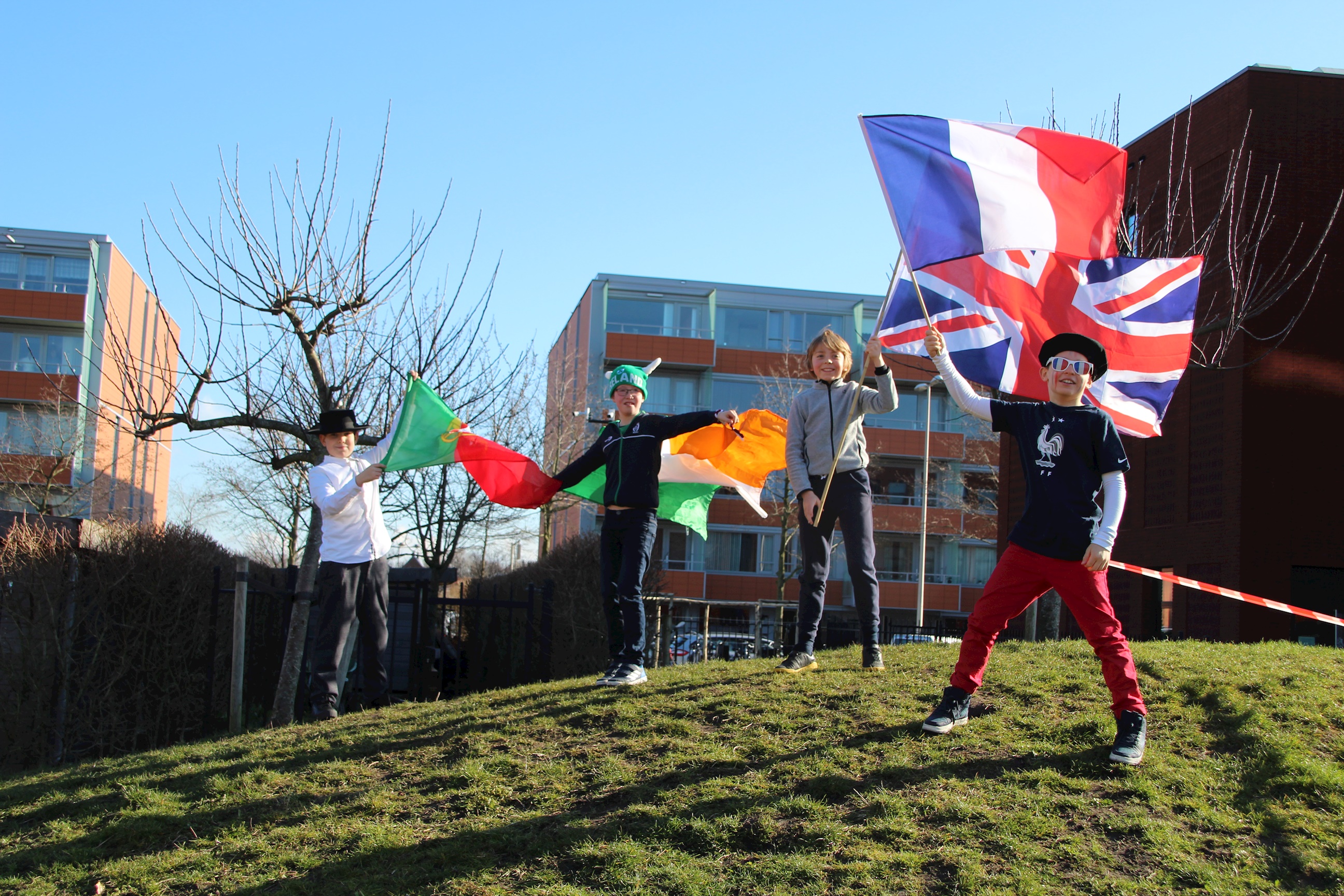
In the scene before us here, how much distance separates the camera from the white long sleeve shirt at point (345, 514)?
7.53 meters

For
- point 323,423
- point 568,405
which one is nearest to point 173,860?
point 323,423

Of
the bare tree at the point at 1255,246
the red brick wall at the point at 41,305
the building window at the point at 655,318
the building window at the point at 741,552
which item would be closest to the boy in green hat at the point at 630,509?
the bare tree at the point at 1255,246

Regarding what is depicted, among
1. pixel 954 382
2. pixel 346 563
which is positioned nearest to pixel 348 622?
pixel 346 563

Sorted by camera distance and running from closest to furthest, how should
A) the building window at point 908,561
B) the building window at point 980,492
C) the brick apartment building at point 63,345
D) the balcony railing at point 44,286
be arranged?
the brick apartment building at point 63,345 < the building window at point 980,492 < the balcony railing at point 44,286 < the building window at point 908,561

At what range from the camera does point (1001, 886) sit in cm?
420

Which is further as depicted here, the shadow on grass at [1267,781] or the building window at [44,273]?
the building window at [44,273]

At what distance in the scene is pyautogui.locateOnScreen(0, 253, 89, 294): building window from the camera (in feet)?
139

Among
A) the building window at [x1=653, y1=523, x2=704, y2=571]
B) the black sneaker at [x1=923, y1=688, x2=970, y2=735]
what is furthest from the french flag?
the building window at [x1=653, y1=523, x2=704, y2=571]

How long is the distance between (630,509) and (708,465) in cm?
152

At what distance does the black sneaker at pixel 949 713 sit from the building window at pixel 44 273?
45273 mm

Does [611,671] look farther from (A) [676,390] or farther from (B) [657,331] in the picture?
(A) [676,390]

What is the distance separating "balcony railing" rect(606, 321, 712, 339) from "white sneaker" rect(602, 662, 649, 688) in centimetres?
3867

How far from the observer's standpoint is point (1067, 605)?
5.31 m

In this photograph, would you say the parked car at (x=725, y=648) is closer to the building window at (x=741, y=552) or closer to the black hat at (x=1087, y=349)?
the black hat at (x=1087, y=349)
